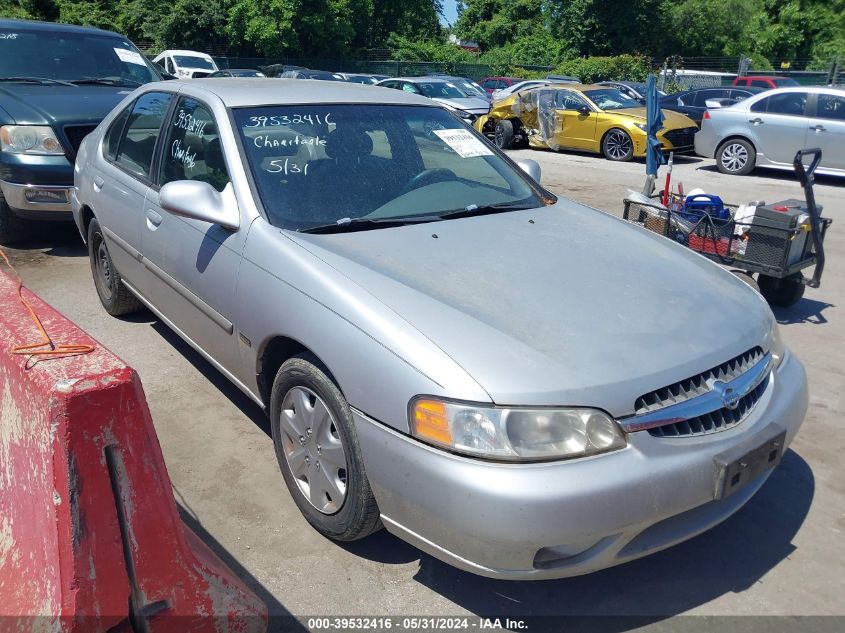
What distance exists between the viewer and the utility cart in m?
5.21

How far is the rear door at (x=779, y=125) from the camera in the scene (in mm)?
12266

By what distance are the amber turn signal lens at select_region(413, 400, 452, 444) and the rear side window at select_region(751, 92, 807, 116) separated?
1231 cm

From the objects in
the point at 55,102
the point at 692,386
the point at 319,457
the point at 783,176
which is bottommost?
the point at 783,176

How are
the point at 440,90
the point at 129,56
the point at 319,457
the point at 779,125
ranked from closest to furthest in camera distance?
the point at 319,457 < the point at 129,56 < the point at 779,125 < the point at 440,90

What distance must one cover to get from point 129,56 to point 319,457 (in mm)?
6515

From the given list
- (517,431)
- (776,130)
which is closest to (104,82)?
(517,431)

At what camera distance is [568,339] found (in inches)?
100.0

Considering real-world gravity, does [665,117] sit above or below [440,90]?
below

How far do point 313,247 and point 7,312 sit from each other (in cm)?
113

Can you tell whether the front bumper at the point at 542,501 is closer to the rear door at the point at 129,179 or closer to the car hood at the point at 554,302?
the car hood at the point at 554,302

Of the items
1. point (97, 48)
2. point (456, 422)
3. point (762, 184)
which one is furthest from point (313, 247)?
point (762, 184)

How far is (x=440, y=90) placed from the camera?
18.4 metres

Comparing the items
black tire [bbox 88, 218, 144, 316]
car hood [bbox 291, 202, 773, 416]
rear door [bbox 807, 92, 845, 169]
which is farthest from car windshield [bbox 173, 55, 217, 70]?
car hood [bbox 291, 202, 773, 416]

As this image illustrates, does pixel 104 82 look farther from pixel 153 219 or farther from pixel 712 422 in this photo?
pixel 712 422
